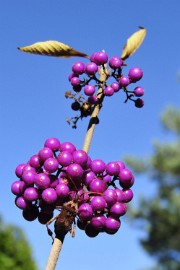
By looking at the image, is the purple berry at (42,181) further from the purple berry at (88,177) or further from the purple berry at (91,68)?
the purple berry at (91,68)

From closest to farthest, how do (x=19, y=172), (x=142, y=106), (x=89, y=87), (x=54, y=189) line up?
(x=54, y=189)
(x=19, y=172)
(x=89, y=87)
(x=142, y=106)

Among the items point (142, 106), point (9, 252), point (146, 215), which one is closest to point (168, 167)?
point (146, 215)

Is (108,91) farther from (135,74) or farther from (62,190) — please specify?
(62,190)

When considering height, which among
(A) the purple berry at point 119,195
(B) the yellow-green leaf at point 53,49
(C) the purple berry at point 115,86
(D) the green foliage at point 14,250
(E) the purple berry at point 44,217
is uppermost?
(D) the green foliage at point 14,250

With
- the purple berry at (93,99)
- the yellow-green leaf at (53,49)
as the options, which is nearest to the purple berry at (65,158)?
the purple berry at (93,99)

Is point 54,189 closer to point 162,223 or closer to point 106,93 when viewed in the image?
point 106,93

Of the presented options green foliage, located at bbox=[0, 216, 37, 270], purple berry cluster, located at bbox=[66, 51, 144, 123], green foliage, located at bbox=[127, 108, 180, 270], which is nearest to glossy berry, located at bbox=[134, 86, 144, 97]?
purple berry cluster, located at bbox=[66, 51, 144, 123]

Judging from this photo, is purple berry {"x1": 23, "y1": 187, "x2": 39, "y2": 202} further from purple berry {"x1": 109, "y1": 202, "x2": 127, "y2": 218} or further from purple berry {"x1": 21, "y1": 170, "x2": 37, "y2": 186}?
purple berry {"x1": 109, "y1": 202, "x2": 127, "y2": 218}
